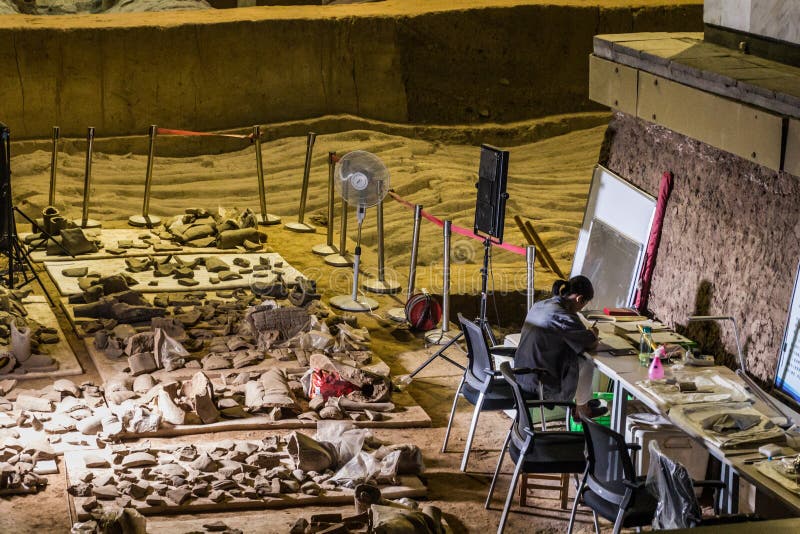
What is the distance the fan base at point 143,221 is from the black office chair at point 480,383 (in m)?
5.89

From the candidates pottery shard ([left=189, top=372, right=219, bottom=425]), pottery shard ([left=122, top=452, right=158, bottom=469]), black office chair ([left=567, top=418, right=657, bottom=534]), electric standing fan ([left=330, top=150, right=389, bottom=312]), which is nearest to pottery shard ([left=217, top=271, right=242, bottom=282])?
electric standing fan ([left=330, top=150, right=389, bottom=312])

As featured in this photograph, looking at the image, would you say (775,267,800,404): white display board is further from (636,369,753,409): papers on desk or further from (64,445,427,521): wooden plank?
(64,445,427,521): wooden plank

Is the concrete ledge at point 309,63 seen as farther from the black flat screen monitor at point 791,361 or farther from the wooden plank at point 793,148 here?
the black flat screen monitor at point 791,361

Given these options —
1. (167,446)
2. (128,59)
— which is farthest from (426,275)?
(128,59)

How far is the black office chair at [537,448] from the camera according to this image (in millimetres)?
6684

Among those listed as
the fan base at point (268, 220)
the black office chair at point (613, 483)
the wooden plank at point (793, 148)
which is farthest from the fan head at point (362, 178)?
the black office chair at point (613, 483)

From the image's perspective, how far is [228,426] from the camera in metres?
8.13

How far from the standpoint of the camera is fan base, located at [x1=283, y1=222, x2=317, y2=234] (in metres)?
13.0

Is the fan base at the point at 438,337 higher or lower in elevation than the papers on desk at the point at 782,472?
lower

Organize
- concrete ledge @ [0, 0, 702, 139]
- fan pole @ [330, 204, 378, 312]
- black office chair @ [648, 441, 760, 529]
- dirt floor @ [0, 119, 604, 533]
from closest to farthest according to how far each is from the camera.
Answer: black office chair @ [648, 441, 760, 529]
dirt floor @ [0, 119, 604, 533]
fan pole @ [330, 204, 378, 312]
concrete ledge @ [0, 0, 702, 139]

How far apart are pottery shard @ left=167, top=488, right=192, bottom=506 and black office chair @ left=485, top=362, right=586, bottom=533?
1737 mm

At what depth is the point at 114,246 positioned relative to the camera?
1214cm

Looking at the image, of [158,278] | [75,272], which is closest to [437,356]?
[158,278]

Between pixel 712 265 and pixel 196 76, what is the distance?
8.64 meters
